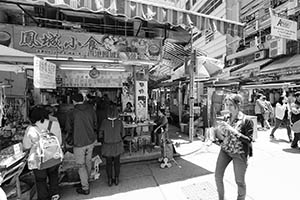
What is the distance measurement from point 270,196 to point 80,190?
3570 mm

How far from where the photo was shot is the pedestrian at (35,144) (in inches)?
110

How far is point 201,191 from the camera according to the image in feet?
11.1

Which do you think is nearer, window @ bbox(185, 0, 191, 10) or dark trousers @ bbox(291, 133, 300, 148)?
dark trousers @ bbox(291, 133, 300, 148)

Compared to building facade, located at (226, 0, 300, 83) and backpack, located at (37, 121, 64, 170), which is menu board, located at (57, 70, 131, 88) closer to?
backpack, located at (37, 121, 64, 170)

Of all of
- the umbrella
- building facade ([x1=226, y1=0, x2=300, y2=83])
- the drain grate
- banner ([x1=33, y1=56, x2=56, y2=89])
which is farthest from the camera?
building facade ([x1=226, y1=0, x2=300, y2=83])

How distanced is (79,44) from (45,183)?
10.4 ft

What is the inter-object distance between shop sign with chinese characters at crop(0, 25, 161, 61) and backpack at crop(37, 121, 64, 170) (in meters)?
2.25

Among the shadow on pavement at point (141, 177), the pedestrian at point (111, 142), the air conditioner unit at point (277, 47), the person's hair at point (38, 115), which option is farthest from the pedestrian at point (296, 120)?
the air conditioner unit at point (277, 47)

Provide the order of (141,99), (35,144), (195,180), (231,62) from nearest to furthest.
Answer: (35,144) → (195,180) → (141,99) → (231,62)

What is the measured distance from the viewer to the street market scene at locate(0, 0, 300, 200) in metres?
2.85

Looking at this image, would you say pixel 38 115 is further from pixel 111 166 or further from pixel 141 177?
pixel 141 177

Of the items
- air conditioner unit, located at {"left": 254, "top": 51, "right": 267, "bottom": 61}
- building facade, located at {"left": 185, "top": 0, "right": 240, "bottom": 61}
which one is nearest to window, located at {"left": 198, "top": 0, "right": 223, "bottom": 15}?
building facade, located at {"left": 185, "top": 0, "right": 240, "bottom": 61}

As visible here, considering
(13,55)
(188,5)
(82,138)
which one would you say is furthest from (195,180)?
(188,5)

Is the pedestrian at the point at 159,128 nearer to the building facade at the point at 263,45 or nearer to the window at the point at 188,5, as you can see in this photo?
the building facade at the point at 263,45
